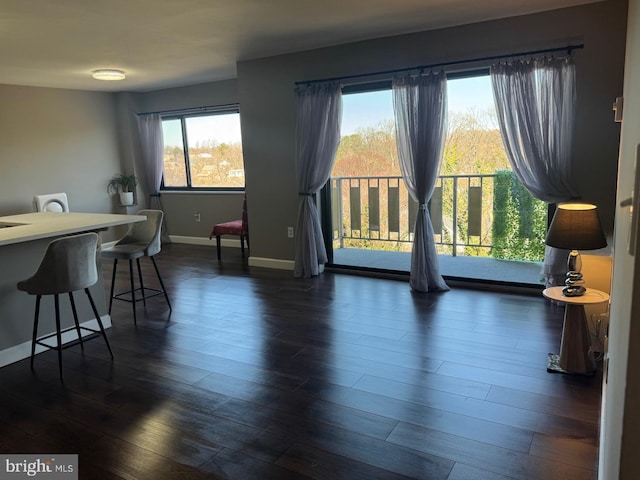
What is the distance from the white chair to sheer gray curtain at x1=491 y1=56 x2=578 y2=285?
5.91m

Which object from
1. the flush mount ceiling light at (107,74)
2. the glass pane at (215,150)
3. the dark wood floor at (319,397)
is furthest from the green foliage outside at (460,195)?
the flush mount ceiling light at (107,74)

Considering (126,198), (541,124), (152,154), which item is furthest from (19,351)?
(152,154)

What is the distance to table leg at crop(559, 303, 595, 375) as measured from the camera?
109 inches

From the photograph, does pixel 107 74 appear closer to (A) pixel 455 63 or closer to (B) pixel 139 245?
(B) pixel 139 245

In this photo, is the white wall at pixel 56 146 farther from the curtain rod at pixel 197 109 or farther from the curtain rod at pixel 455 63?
the curtain rod at pixel 455 63

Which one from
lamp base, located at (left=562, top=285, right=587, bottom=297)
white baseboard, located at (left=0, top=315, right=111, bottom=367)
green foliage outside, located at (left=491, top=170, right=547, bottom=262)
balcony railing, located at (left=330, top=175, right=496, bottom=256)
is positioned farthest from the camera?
balcony railing, located at (left=330, top=175, right=496, bottom=256)

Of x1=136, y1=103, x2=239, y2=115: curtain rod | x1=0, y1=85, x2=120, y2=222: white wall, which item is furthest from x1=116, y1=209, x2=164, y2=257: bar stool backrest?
x1=0, y1=85, x2=120, y2=222: white wall

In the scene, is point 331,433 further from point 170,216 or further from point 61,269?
point 170,216

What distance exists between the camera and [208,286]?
198 inches

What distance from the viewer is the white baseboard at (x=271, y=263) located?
5.64m

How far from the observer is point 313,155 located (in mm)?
5098

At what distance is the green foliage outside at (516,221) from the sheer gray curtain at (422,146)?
0.85 meters

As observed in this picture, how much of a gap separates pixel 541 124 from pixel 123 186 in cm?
629

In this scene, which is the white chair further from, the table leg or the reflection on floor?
the table leg
